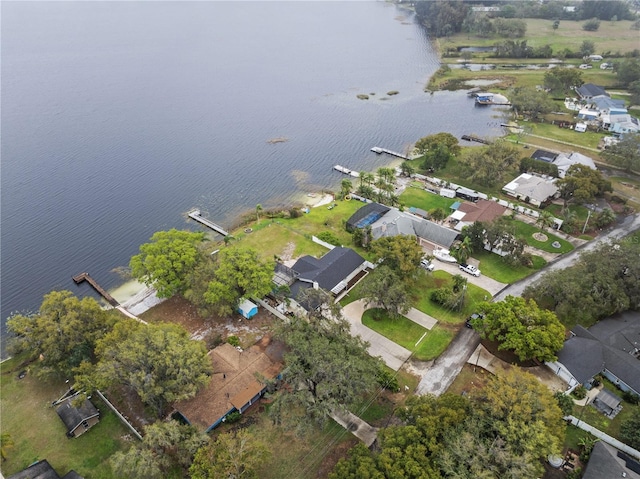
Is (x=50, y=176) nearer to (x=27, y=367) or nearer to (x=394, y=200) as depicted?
(x=27, y=367)

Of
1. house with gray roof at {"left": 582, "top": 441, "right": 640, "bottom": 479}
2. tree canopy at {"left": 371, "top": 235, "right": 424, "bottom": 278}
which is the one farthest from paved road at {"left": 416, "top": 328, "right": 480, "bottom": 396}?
house with gray roof at {"left": 582, "top": 441, "right": 640, "bottom": 479}

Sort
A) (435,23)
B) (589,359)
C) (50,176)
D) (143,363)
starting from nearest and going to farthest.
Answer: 1. (143,363)
2. (589,359)
3. (50,176)
4. (435,23)

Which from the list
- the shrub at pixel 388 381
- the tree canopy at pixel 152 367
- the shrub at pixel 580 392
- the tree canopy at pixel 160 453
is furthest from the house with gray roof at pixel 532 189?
the tree canopy at pixel 160 453

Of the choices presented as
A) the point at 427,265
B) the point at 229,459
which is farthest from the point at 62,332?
the point at 427,265

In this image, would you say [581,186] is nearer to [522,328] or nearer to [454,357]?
[522,328]

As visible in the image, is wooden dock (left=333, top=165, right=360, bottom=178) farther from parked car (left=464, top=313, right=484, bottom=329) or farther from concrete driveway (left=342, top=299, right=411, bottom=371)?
parked car (left=464, top=313, right=484, bottom=329)

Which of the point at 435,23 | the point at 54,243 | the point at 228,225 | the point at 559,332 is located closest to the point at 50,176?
the point at 54,243
